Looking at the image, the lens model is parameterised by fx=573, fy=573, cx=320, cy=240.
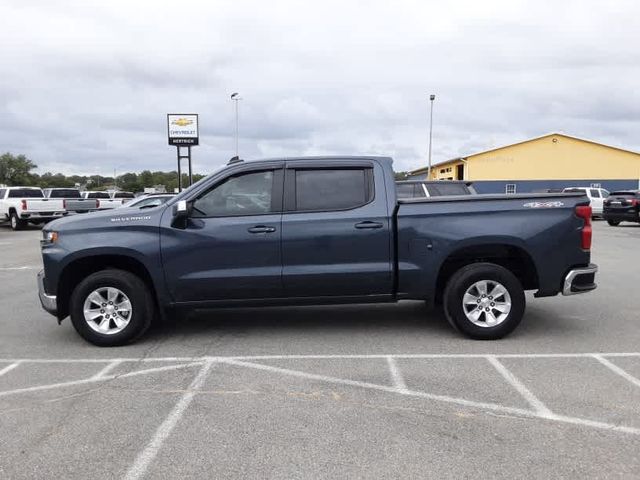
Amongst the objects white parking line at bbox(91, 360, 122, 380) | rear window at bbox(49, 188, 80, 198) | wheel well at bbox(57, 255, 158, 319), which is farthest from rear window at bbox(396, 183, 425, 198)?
rear window at bbox(49, 188, 80, 198)

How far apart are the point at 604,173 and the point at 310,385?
53.8m

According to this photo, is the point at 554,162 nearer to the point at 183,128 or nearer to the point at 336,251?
the point at 183,128

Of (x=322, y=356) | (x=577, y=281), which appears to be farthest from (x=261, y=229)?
(x=577, y=281)

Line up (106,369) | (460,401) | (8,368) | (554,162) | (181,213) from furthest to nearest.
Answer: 1. (554,162)
2. (181,213)
3. (8,368)
4. (106,369)
5. (460,401)

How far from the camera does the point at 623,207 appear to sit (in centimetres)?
2431

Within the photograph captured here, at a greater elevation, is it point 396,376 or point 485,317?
point 485,317

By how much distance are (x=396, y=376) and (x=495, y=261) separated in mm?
2137

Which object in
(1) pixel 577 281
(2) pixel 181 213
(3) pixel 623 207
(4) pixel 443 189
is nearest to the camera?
(2) pixel 181 213

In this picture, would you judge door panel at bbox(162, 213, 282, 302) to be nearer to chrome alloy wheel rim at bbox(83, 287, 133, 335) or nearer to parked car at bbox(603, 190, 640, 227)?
chrome alloy wheel rim at bbox(83, 287, 133, 335)

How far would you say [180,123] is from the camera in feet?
134

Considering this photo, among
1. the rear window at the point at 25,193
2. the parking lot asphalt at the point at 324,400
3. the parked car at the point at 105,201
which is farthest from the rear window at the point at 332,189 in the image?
the rear window at the point at 25,193

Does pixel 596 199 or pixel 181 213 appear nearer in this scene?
pixel 181 213

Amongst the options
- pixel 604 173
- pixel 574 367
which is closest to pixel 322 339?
pixel 574 367

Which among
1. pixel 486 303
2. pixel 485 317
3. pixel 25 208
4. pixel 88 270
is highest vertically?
pixel 88 270
